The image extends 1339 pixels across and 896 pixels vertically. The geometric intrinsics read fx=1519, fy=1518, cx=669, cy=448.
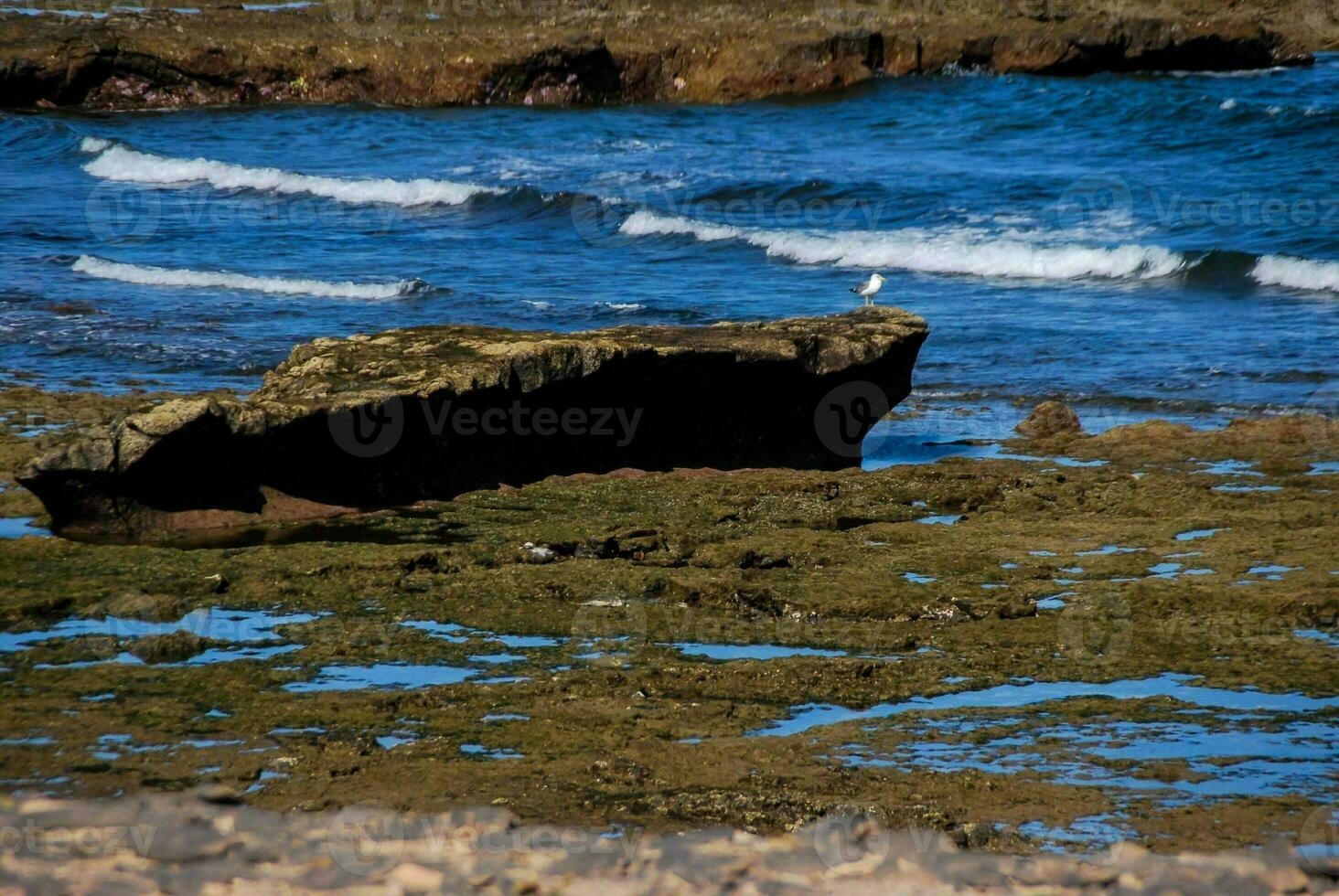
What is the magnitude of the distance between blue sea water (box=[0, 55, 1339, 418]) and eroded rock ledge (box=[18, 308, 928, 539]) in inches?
79.1

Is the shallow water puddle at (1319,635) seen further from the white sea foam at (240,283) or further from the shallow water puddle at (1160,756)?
the white sea foam at (240,283)

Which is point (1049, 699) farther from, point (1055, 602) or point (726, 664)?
point (726, 664)

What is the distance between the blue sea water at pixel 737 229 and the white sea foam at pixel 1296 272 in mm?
22

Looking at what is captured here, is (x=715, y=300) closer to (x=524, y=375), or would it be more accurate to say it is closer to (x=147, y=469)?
(x=524, y=375)

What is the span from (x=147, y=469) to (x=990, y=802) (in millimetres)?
3162

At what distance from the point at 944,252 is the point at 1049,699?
32.5ft

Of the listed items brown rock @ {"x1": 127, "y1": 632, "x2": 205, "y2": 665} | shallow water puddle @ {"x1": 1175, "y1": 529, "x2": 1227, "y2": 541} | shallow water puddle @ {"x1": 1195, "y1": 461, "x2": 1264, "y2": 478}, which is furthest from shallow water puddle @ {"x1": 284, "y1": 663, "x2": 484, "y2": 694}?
shallow water puddle @ {"x1": 1195, "y1": 461, "x2": 1264, "y2": 478}

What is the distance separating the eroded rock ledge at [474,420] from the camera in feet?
17.0

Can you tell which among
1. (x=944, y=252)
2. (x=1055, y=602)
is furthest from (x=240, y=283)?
(x=1055, y=602)

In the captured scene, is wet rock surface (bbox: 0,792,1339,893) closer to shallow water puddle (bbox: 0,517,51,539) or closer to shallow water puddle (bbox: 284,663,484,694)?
shallow water puddle (bbox: 284,663,484,694)

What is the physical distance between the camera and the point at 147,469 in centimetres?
516

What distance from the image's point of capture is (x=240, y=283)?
11539mm

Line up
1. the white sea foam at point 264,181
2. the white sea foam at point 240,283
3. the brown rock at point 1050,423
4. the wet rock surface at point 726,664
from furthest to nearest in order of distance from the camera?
1. the white sea foam at point 264,181
2. the white sea foam at point 240,283
3. the brown rock at point 1050,423
4. the wet rock surface at point 726,664

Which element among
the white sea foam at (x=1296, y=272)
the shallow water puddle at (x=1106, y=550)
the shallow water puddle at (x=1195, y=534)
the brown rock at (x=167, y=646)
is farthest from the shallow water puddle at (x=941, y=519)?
the white sea foam at (x=1296, y=272)
